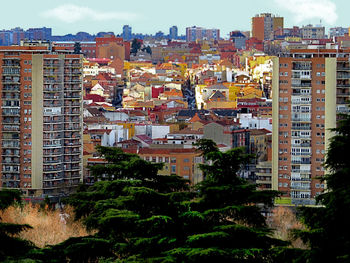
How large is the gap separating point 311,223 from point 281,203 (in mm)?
21532

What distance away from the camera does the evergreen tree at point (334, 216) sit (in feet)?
38.7

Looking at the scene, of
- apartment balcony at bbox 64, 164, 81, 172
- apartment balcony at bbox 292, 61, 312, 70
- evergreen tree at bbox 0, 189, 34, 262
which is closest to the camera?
evergreen tree at bbox 0, 189, 34, 262

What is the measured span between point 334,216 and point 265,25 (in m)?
109

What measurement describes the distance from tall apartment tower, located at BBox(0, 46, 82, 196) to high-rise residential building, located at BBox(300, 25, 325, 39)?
255 ft

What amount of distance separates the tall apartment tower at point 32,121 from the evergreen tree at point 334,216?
2417cm

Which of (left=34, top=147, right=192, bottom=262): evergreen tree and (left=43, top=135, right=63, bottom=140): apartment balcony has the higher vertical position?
(left=43, top=135, right=63, bottom=140): apartment balcony

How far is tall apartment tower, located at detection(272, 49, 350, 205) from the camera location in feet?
117

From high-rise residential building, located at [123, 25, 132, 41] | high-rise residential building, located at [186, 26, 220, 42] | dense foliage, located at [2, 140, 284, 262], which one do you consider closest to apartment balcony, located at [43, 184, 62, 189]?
dense foliage, located at [2, 140, 284, 262]

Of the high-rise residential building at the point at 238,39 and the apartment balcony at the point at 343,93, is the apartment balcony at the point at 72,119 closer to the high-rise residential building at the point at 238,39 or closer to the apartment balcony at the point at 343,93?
the apartment balcony at the point at 343,93

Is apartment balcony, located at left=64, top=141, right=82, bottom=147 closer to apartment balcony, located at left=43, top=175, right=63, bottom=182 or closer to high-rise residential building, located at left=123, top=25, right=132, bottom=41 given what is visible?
apartment balcony, located at left=43, top=175, right=63, bottom=182

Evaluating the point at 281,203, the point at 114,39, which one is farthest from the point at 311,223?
the point at 114,39

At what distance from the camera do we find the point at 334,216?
1186 centimetres

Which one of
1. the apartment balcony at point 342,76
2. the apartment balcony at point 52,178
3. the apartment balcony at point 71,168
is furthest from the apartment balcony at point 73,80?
the apartment balcony at point 342,76

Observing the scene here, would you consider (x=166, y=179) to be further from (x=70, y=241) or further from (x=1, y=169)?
(x=1, y=169)
